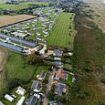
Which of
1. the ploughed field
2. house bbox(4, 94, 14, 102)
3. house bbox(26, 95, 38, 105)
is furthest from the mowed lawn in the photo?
house bbox(4, 94, 14, 102)

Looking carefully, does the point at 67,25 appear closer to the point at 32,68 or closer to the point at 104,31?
the point at 104,31

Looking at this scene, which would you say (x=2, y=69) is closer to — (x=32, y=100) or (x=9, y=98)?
(x=9, y=98)

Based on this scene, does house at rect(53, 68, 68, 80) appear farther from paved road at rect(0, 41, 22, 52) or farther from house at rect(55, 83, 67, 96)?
paved road at rect(0, 41, 22, 52)

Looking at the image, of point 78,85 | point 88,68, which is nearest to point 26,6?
point 88,68

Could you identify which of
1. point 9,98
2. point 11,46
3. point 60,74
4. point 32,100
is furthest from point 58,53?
point 9,98

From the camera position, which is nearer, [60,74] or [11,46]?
[60,74]

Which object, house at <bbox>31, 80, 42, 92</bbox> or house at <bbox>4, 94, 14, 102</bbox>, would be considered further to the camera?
house at <bbox>31, 80, 42, 92</bbox>
